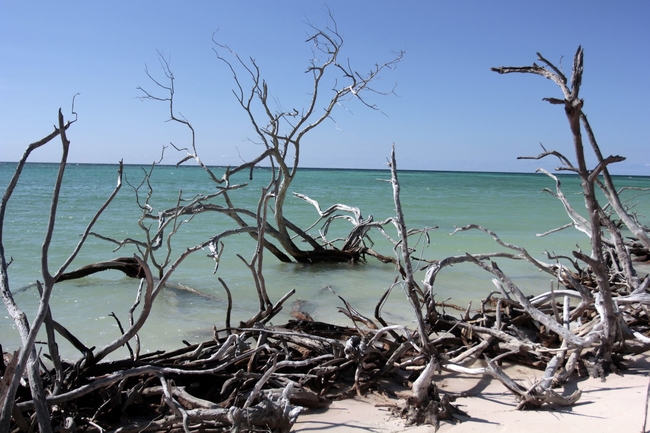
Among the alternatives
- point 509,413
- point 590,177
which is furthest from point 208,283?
point 590,177

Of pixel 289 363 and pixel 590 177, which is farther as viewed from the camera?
pixel 289 363

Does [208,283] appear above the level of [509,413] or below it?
below

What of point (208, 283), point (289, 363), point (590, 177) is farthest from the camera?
point (208, 283)

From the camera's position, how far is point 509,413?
252 cm

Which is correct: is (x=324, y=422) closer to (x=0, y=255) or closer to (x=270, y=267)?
(x=0, y=255)

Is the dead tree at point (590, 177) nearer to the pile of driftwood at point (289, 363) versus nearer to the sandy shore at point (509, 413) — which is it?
the pile of driftwood at point (289, 363)

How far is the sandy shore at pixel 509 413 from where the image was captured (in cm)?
237

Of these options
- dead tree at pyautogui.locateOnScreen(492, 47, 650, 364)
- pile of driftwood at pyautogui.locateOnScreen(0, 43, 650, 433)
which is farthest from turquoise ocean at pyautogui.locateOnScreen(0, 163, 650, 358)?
dead tree at pyautogui.locateOnScreen(492, 47, 650, 364)

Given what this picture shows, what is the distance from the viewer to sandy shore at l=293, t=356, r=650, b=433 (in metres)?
2.37

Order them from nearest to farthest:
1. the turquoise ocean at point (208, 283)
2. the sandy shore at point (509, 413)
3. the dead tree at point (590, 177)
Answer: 1. the dead tree at point (590, 177)
2. the sandy shore at point (509, 413)
3. the turquoise ocean at point (208, 283)

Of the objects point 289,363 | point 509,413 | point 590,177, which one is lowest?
point 509,413

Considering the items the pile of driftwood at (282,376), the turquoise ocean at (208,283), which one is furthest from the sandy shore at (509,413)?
the turquoise ocean at (208,283)

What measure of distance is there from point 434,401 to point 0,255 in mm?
2107

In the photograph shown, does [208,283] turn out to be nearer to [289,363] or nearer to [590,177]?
[289,363]
